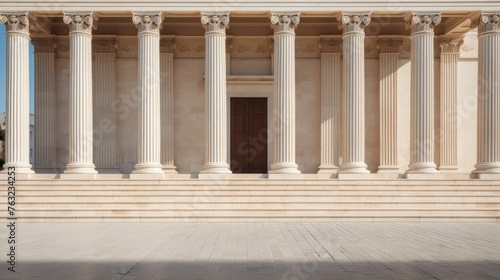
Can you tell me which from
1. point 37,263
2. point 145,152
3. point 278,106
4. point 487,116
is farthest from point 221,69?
point 37,263

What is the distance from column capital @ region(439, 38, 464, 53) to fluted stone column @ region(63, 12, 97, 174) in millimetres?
23478

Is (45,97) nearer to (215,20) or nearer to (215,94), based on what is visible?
(215,94)

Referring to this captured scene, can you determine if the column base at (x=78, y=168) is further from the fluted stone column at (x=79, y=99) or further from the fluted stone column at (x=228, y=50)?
the fluted stone column at (x=228, y=50)

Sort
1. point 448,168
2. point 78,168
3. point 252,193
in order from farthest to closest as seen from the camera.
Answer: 1. point 448,168
2. point 78,168
3. point 252,193

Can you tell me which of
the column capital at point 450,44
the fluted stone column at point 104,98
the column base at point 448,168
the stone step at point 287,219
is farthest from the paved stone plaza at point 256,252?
the column capital at point 450,44

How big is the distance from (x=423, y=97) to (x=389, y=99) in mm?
6176

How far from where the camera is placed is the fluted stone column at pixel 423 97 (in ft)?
99.5

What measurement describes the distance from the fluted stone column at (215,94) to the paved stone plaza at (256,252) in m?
6.87

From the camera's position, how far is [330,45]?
120 feet

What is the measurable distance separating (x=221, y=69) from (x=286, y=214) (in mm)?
9463

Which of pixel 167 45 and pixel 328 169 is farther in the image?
pixel 167 45

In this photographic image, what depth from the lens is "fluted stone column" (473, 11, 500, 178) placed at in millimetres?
30297

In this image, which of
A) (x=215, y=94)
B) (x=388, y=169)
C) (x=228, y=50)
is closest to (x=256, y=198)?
(x=215, y=94)
